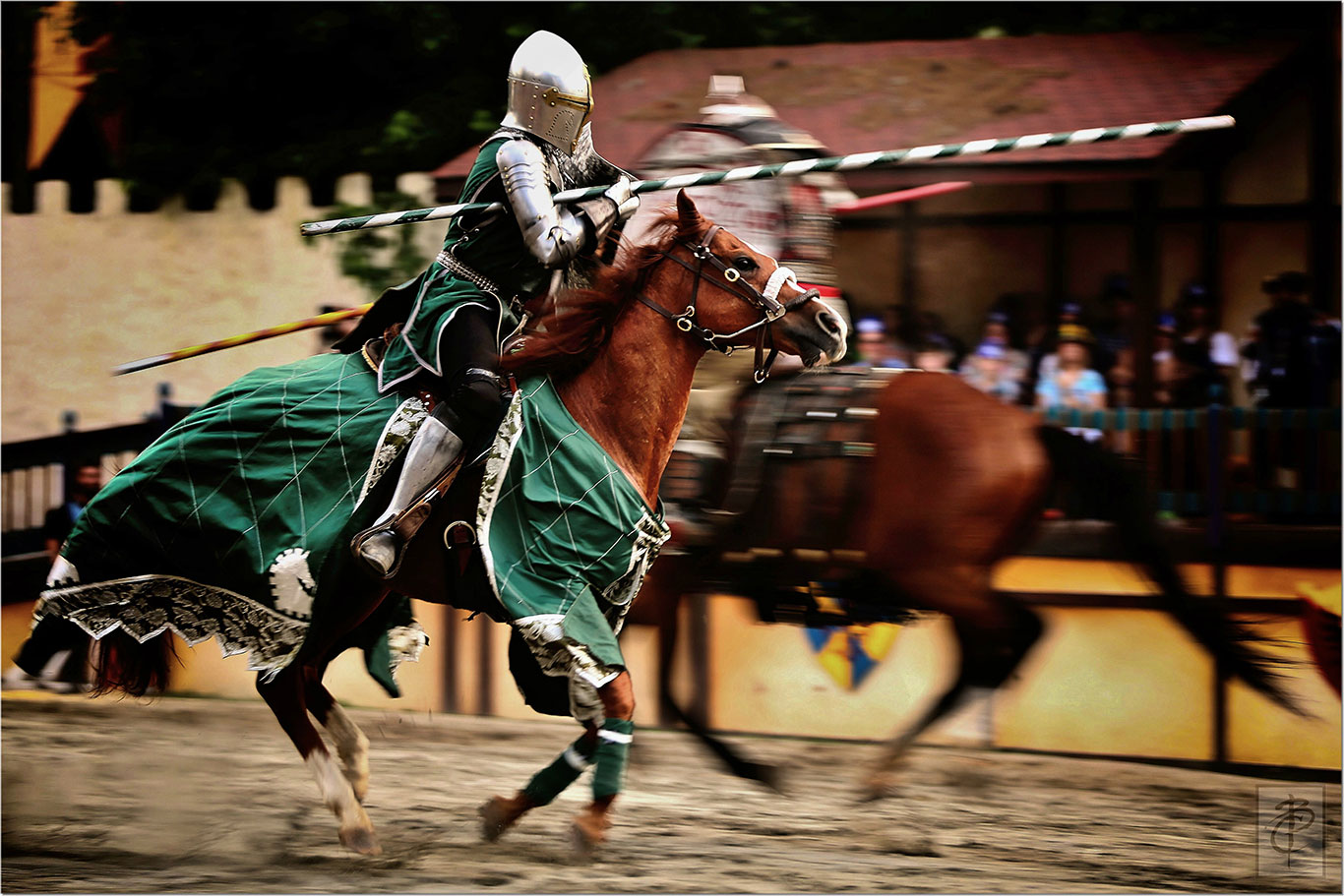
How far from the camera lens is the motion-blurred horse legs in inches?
213

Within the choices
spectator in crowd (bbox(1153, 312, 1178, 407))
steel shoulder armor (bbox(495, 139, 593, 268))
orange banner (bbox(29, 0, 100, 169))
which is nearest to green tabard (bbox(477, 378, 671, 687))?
steel shoulder armor (bbox(495, 139, 593, 268))

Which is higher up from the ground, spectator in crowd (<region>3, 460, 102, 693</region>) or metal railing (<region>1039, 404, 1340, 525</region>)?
metal railing (<region>1039, 404, 1340, 525</region>)

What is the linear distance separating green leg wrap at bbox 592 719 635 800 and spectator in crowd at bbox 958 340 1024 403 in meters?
3.73

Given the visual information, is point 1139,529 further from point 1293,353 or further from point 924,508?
point 1293,353

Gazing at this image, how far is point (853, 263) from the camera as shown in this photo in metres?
9.35

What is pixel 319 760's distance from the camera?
14.6 feet

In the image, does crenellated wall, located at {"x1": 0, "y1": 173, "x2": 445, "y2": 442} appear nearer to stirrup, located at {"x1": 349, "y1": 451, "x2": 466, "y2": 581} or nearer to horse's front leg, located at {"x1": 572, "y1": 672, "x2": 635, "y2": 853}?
stirrup, located at {"x1": 349, "y1": 451, "x2": 466, "y2": 581}

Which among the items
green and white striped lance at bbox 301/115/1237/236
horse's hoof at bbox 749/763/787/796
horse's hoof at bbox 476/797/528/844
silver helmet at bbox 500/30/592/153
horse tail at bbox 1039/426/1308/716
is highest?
silver helmet at bbox 500/30/592/153

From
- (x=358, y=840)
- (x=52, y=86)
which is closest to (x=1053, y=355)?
(x=358, y=840)

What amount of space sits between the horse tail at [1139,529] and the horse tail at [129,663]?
3.36 m

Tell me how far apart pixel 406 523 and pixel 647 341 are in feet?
2.98

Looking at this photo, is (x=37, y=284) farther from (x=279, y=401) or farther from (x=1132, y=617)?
(x=1132, y=617)

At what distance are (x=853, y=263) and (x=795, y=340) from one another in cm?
519

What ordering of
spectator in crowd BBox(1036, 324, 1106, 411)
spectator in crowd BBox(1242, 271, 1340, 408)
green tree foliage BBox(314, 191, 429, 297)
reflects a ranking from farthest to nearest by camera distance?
green tree foliage BBox(314, 191, 429, 297) < spectator in crowd BBox(1036, 324, 1106, 411) < spectator in crowd BBox(1242, 271, 1340, 408)
